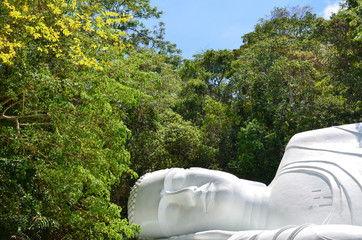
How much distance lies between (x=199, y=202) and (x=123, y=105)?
635 centimetres

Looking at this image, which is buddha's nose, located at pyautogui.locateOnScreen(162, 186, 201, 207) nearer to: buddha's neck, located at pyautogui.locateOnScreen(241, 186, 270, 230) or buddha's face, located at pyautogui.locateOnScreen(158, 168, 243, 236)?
buddha's face, located at pyautogui.locateOnScreen(158, 168, 243, 236)

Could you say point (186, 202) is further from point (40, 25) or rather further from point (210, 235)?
point (40, 25)

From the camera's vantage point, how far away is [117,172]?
6.74 m

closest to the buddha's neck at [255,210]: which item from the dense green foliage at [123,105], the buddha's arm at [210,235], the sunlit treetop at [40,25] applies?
the buddha's arm at [210,235]

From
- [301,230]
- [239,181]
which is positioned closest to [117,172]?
[239,181]

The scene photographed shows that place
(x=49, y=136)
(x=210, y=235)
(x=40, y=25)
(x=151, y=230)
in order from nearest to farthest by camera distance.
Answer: (x=210, y=235) → (x=151, y=230) → (x=40, y=25) → (x=49, y=136)

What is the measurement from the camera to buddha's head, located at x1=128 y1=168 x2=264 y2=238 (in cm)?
426

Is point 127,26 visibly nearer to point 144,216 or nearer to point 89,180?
point 89,180

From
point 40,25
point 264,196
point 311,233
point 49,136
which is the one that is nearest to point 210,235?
point 264,196

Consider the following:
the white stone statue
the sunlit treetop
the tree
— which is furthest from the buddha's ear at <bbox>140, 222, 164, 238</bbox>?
the sunlit treetop

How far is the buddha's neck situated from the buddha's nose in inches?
21.1

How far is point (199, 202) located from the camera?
436 centimetres

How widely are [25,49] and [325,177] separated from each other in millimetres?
4159

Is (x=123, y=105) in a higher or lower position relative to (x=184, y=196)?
higher
